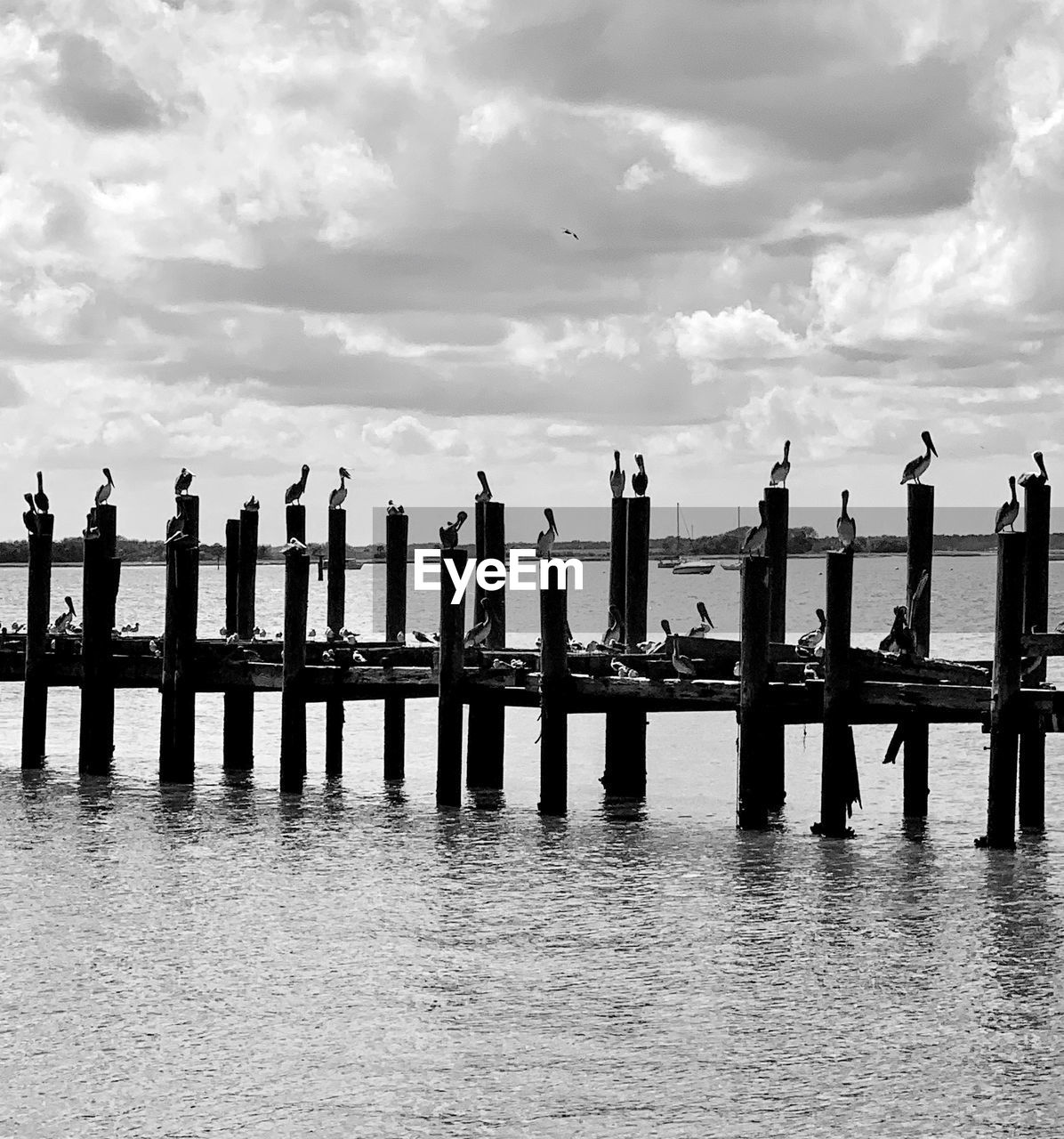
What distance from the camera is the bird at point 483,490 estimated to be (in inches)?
1009

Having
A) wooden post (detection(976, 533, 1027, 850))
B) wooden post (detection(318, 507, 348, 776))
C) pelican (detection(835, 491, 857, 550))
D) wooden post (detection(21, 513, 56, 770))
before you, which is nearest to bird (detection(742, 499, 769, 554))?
pelican (detection(835, 491, 857, 550))

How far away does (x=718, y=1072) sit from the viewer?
38.2ft

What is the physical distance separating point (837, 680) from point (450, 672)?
451cm

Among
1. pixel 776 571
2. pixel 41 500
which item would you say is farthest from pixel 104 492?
pixel 776 571

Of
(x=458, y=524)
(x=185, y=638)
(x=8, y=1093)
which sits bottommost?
(x=8, y=1093)

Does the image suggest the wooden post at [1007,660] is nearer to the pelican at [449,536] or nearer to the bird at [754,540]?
the bird at [754,540]

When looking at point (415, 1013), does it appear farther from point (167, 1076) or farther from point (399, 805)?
point (399, 805)

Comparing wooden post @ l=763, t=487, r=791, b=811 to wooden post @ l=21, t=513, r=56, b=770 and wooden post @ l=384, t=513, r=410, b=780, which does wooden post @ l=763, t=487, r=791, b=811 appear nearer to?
wooden post @ l=384, t=513, r=410, b=780

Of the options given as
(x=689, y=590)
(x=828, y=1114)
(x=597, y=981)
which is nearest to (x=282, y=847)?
(x=597, y=981)

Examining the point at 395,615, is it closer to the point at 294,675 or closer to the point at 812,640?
the point at 294,675

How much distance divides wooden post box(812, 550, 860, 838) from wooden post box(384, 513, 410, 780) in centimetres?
698

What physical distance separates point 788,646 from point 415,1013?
400 inches

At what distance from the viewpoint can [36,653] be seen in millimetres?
24109

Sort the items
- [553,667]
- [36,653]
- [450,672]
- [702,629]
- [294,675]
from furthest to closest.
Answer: [36,653], [702,629], [294,675], [450,672], [553,667]
